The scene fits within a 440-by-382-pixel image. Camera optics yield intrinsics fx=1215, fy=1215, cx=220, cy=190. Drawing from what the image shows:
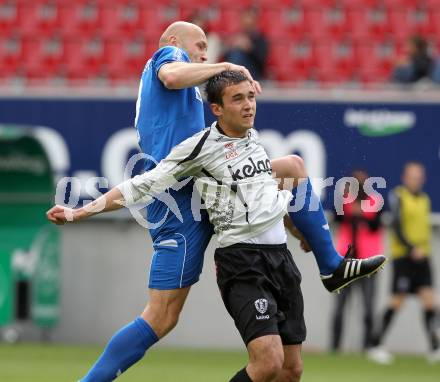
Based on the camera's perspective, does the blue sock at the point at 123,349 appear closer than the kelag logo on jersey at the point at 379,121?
Yes

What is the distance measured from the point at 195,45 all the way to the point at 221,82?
650 mm

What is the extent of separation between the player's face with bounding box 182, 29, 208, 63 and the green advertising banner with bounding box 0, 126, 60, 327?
684cm

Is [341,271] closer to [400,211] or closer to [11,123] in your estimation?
[400,211]

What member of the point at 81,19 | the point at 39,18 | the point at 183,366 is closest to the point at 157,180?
the point at 183,366

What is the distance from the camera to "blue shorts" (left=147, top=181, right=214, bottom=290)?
6969 millimetres

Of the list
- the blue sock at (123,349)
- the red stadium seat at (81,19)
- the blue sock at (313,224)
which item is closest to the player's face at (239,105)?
the blue sock at (313,224)

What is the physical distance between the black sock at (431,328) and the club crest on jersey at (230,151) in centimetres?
695

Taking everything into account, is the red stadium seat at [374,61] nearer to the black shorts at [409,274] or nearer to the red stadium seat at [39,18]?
the black shorts at [409,274]

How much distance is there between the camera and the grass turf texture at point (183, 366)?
1077 cm

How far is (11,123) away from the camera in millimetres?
13883

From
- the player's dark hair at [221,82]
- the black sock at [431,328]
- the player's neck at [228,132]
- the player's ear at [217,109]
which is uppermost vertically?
the player's dark hair at [221,82]

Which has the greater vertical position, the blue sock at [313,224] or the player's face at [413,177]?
the player's face at [413,177]

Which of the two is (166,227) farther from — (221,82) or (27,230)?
(27,230)

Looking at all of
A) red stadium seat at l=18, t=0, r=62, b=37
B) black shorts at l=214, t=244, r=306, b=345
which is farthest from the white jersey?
red stadium seat at l=18, t=0, r=62, b=37
